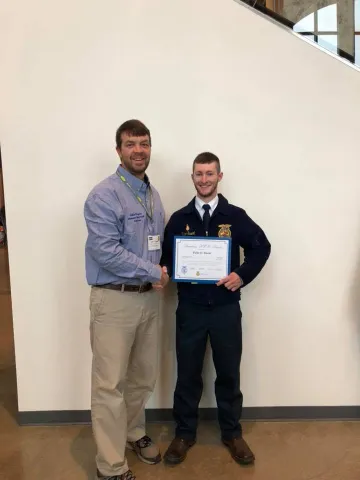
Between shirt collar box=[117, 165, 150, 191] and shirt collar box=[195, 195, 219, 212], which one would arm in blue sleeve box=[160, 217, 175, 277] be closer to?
shirt collar box=[195, 195, 219, 212]

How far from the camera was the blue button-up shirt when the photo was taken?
2.06m

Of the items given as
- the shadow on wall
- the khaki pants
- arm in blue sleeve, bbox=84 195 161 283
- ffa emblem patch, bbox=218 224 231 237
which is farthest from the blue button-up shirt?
the shadow on wall

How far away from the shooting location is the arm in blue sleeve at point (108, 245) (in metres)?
2.05

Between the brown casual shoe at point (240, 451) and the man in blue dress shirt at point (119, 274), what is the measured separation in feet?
1.91

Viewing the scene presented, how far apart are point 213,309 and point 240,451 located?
804mm

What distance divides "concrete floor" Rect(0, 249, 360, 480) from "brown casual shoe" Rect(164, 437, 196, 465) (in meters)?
0.04

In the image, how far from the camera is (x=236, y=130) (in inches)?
101

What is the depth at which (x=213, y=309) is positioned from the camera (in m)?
2.37

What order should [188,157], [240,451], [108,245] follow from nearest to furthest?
[108,245]
[240,451]
[188,157]

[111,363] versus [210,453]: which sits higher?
[111,363]

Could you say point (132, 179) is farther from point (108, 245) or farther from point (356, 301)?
point (356, 301)

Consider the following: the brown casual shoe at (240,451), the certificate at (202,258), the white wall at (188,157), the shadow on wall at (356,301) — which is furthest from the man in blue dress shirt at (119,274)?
the shadow on wall at (356,301)

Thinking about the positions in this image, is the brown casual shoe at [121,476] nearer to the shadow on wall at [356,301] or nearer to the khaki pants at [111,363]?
the khaki pants at [111,363]

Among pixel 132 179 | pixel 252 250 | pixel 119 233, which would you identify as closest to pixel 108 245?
pixel 119 233
